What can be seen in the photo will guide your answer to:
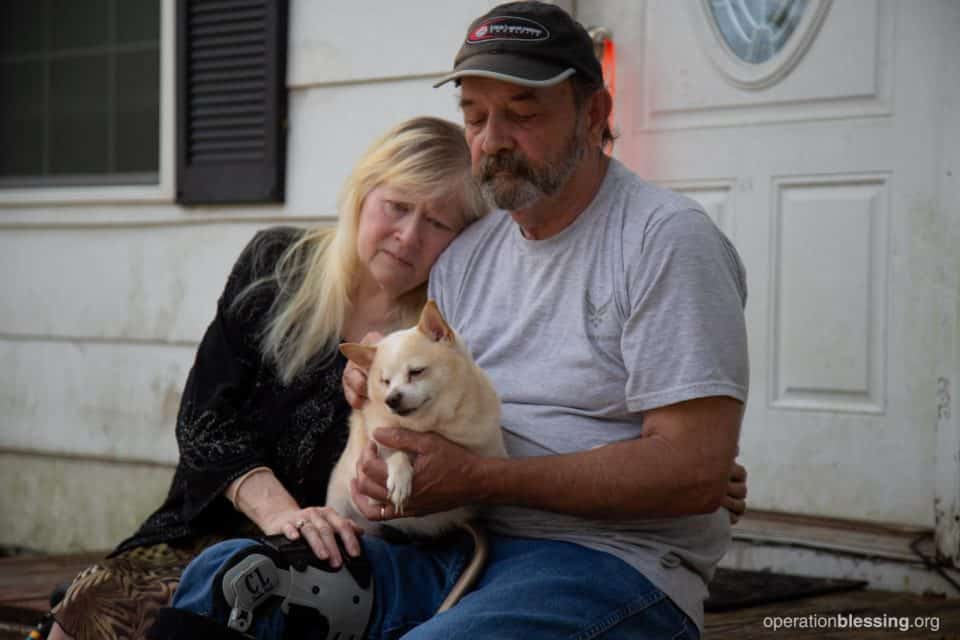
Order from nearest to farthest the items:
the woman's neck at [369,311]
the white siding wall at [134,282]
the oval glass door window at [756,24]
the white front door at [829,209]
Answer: the woman's neck at [369,311], the white front door at [829,209], the oval glass door window at [756,24], the white siding wall at [134,282]

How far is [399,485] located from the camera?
233 cm

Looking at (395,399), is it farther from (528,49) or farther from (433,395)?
(528,49)

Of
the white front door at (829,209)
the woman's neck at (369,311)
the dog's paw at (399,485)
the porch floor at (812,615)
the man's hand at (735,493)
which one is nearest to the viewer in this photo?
the dog's paw at (399,485)

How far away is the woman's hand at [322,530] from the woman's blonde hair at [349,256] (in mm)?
470

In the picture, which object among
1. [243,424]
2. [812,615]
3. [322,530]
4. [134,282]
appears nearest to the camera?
[322,530]

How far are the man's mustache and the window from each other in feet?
10.2

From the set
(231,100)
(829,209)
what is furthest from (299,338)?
(231,100)

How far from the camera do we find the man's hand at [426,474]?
2.33 meters

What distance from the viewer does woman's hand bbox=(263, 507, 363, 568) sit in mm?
2400

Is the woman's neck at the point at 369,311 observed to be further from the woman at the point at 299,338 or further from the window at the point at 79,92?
the window at the point at 79,92

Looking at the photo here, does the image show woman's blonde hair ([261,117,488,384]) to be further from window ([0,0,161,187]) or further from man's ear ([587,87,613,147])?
window ([0,0,161,187])

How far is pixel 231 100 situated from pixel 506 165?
267 centimetres

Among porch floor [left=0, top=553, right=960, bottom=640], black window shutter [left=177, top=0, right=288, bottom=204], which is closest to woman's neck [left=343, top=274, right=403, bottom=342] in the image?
porch floor [left=0, top=553, right=960, bottom=640]

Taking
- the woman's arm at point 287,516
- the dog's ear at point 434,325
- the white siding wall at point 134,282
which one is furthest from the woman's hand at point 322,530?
the white siding wall at point 134,282
